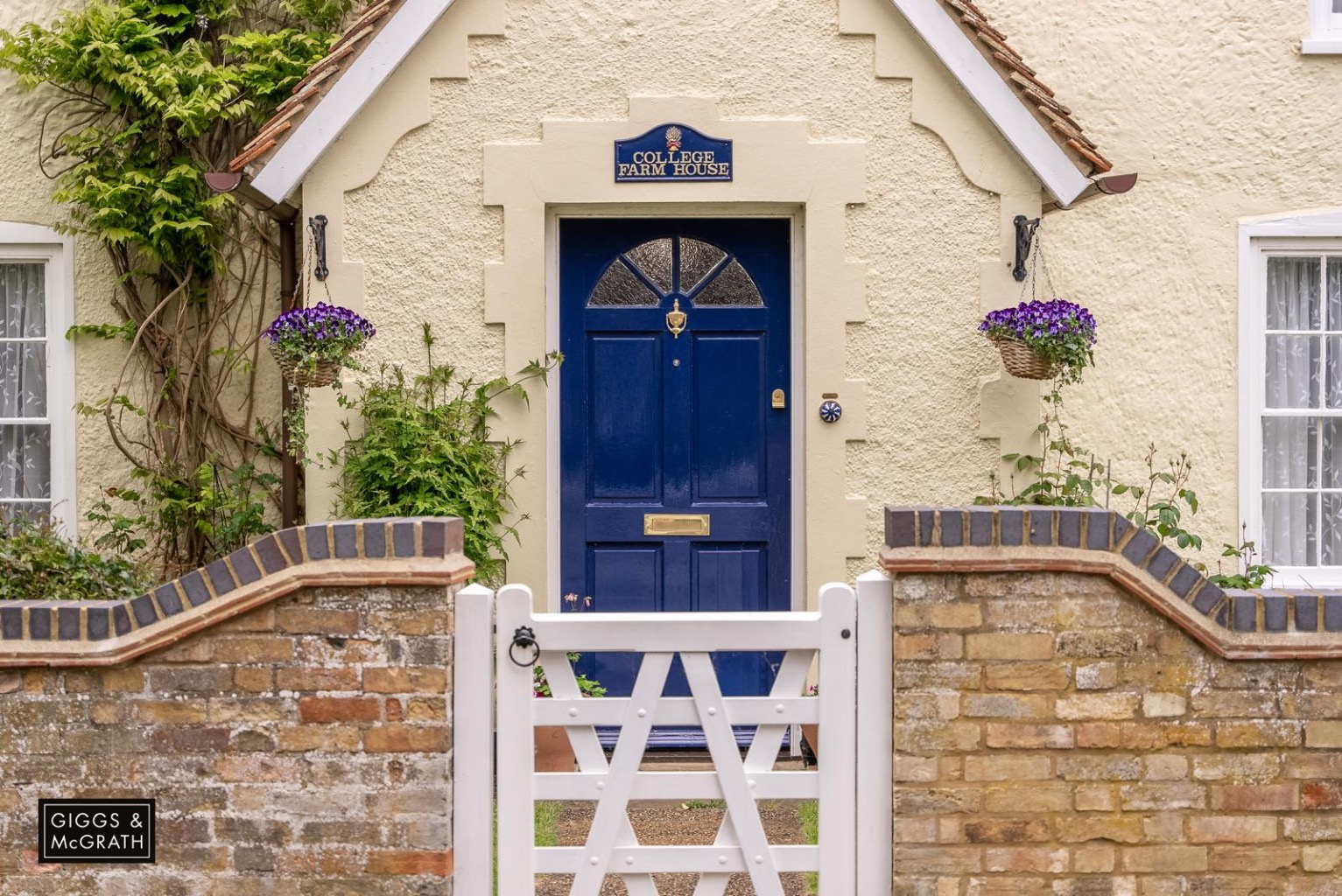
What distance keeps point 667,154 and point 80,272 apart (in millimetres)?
3253

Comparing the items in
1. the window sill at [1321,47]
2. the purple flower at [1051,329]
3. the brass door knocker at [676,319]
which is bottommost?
the purple flower at [1051,329]

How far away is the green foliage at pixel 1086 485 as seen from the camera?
246 inches

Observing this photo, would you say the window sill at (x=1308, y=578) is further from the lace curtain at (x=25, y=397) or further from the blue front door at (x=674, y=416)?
the lace curtain at (x=25, y=397)

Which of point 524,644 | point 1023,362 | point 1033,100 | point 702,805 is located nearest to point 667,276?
point 1023,362

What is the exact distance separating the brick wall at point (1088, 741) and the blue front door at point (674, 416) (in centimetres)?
262

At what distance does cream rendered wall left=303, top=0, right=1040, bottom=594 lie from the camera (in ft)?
20.5

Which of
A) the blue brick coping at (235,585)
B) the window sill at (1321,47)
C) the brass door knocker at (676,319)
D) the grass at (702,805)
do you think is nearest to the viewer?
the blue brick coping at (235,585)

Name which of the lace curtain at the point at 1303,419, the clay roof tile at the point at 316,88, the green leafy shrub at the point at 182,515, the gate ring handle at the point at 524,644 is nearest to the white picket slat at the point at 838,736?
the gate ring handle at the point at 524,644

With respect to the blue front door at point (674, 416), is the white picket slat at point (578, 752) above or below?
below

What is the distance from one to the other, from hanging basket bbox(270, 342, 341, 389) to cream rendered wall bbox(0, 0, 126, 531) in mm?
1714

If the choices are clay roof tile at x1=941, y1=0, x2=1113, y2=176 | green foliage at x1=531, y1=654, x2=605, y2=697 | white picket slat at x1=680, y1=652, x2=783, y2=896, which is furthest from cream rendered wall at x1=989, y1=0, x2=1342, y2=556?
white picket slat at x1=680, y1=652, x2=783, y2=896

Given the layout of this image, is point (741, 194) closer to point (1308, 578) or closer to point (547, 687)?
point (547, 687)

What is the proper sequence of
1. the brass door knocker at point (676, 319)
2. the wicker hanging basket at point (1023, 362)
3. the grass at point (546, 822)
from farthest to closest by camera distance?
the brass door knocker at point (676, 319), the wicker hanging basket at point (1023, 362), the grass at point (546, 822)

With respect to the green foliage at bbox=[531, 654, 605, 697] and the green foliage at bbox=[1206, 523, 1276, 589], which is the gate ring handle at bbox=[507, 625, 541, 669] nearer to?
the green foliage at bbox=[531, 654, 605, 697]
